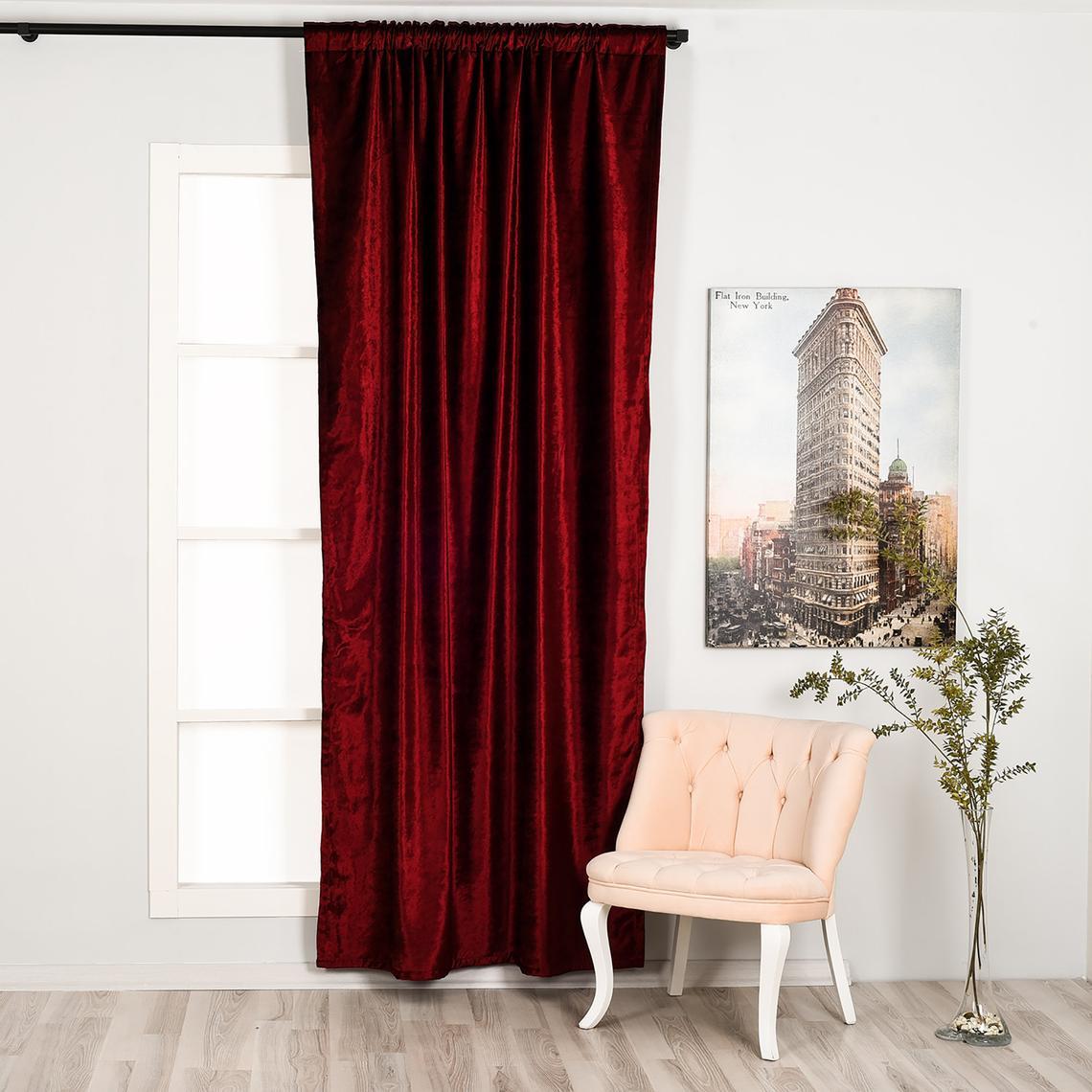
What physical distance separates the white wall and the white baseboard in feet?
0.13

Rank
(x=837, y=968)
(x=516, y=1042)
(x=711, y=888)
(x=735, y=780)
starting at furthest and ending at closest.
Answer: (x=735, y=780) → (x=837, y=968) → (x=516, y=1042) → (x=711, y=888)

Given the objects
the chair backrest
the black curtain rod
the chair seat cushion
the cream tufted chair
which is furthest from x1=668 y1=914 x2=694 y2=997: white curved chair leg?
the black curtain rod

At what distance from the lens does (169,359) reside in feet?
10.4

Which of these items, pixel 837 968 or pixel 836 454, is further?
pixel 836 454

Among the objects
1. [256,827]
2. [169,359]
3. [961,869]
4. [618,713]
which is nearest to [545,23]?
[169,359]

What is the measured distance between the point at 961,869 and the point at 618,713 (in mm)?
1094

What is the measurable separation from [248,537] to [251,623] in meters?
0.24

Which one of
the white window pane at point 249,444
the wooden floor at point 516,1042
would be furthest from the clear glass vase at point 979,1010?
the white window pane at point 249,444

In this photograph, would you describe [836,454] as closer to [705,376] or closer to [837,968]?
[705,376]

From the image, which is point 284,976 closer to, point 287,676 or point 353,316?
point 287,676

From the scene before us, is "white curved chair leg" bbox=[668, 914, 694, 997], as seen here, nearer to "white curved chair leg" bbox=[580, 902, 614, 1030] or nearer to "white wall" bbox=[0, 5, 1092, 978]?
"white wall" bbox=[0, 5, 1092, 978]

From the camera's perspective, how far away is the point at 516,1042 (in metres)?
2.79

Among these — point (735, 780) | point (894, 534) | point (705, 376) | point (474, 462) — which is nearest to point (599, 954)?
point (735, 780)

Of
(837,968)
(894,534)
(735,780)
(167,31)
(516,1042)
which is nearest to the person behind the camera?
(516,1042)
